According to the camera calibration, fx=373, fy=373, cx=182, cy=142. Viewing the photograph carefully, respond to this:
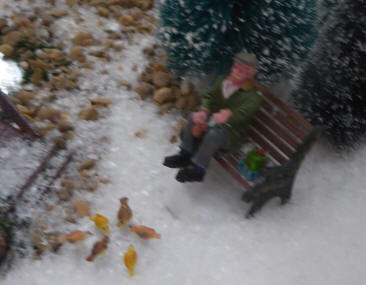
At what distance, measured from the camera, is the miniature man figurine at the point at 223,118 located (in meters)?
1.49

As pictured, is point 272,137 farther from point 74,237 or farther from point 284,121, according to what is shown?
point 74,237

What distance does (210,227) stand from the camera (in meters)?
1.64

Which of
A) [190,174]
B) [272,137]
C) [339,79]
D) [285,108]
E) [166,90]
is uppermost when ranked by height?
[339,79]

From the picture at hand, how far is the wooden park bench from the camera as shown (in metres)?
1.52

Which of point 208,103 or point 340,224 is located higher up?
point 208,103

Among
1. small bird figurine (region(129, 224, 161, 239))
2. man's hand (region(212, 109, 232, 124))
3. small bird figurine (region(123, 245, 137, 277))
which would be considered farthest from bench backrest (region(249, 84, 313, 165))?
small bird figurine (region(123, 245, 137, 277))

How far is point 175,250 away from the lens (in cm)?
157

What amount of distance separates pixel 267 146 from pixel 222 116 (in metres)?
0.29

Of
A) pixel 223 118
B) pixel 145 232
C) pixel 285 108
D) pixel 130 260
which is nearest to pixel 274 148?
pixel 285 108

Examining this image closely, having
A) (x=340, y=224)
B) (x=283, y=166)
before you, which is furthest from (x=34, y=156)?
(x=340, y=224)

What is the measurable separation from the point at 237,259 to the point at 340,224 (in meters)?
0.51

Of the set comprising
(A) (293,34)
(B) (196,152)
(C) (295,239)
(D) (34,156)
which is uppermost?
(A) (293,34)

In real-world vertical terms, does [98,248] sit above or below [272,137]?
below

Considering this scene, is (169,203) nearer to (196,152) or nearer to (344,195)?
(196,152)
